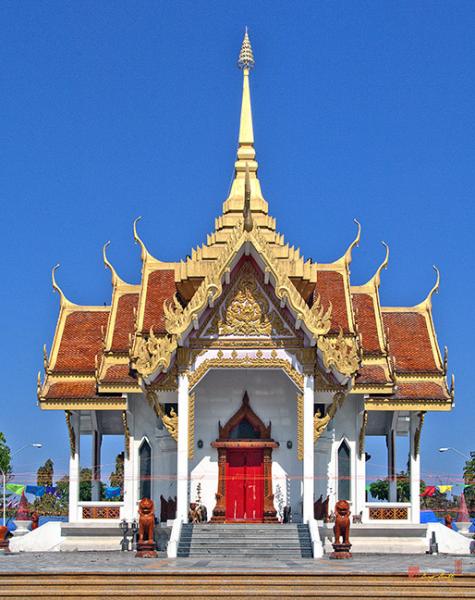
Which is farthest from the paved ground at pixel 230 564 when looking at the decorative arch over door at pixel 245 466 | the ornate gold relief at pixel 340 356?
the ornate gold relief at pixel 340 356

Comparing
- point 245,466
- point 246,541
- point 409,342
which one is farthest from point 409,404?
point 246,541

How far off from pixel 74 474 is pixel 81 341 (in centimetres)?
341

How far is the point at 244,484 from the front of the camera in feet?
94.4

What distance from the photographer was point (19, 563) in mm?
24125

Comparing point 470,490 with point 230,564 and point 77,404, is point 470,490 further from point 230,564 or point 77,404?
point 230,564

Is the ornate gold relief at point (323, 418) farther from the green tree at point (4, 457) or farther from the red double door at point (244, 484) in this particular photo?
the green tree at point (4, 457)

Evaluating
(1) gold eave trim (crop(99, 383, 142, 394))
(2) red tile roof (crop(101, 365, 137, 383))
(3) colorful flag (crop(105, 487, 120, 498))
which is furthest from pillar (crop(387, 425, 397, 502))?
(3) colorful flag (crop(105, 487, 120, 498))

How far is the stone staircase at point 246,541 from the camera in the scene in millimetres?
25047

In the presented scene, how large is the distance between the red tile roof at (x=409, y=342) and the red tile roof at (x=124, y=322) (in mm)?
6048

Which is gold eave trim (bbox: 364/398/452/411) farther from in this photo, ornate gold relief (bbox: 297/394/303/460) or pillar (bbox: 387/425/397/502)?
ornate gold relief (bbox: 297/394/303/460)

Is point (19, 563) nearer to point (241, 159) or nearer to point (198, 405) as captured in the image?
point (198, 405)

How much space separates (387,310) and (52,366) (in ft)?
27.1

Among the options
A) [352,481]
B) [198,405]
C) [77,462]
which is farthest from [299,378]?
[77,462]

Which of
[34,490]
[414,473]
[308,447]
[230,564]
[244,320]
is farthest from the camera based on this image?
[34,490]
